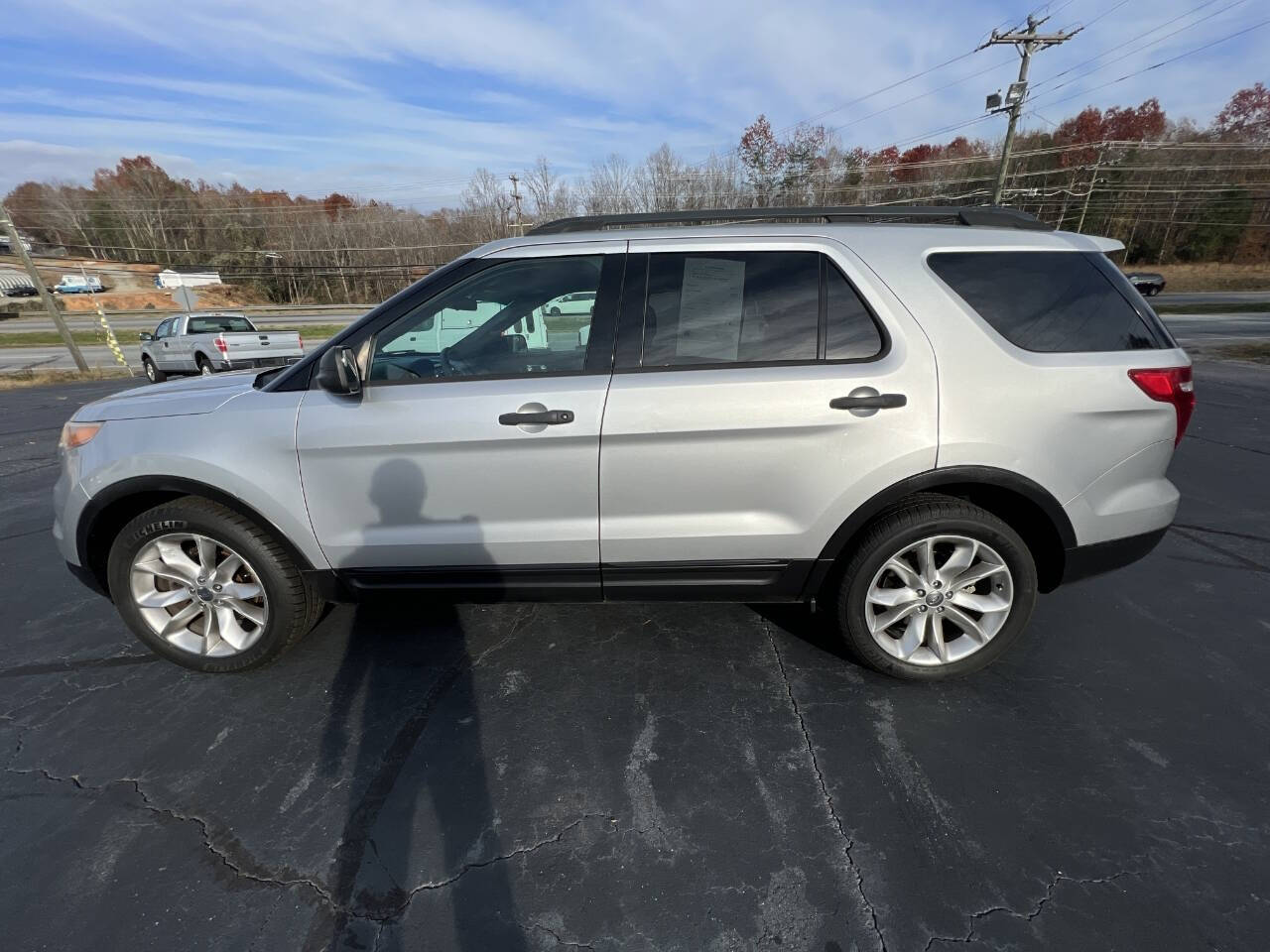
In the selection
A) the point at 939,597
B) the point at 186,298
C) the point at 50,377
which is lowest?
the point at 50,377

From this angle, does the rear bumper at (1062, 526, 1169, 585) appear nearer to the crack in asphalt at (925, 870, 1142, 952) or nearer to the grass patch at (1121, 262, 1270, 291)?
the crack in asphalt at (925, 870, 1142, 952)

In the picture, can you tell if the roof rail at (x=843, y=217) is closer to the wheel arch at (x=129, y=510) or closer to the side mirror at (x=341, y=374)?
the side mirror at (x=341, y=374)

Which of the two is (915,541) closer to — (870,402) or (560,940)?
(870,402)

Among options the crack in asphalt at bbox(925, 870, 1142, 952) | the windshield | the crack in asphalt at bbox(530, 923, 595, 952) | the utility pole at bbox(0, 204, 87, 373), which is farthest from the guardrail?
the crack in asphalt at bbox(925, 870, 1142, 952)

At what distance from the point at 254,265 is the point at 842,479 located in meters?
74.4

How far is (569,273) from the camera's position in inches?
103

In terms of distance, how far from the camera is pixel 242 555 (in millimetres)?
2639

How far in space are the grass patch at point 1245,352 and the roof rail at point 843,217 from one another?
14.3 meters

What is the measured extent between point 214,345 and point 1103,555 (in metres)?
17.3

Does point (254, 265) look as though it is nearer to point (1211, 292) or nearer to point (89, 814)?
point (89, 814)

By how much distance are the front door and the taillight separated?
212 cm

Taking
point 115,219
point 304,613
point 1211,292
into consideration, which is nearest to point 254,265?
point 115,219

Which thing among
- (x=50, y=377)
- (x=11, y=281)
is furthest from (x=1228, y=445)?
(x=11, y=281)

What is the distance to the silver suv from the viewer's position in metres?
2.35
